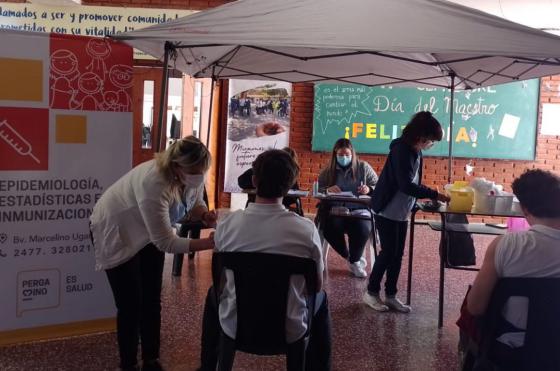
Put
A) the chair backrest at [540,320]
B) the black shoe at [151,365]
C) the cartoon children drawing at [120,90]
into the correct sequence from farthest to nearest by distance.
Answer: the cartoon children drawing at [120,90]
the black shoe at [151,365]
the chair backrest at [540,320]

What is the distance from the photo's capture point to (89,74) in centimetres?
258

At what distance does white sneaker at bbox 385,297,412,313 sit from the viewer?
126 inches

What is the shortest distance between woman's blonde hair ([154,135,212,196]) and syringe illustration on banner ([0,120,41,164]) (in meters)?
0.90

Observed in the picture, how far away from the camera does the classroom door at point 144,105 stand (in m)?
5.91

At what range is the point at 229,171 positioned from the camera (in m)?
6.51

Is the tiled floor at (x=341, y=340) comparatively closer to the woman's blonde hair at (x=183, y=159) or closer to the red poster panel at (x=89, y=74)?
the woman's blonde hair at (x=183, y=159)

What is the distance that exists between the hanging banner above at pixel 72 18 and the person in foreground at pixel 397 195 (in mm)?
3597

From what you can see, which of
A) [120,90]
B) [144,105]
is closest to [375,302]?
[120,90]

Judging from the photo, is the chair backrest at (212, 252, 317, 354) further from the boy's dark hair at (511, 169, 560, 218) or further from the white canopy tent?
the white canopy tent

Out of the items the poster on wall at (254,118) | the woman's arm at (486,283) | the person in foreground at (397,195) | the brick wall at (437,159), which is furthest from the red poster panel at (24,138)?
the brick wall at (437,159)

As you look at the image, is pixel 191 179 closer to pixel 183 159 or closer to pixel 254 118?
pixel 183 159

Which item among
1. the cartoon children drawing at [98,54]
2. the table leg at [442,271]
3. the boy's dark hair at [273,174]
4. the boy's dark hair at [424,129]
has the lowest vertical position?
the table leg at [442,271]

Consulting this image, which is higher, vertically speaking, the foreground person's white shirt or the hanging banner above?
the hanging banner above

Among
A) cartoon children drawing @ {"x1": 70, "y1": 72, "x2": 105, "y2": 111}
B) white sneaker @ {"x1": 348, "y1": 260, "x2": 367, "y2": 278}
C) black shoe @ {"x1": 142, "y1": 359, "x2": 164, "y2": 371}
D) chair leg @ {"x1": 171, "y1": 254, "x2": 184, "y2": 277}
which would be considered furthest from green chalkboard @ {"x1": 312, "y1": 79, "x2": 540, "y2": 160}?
black shoe @ {"x1": 142, "y1": 359, "x2": 164, "y2": 371}
